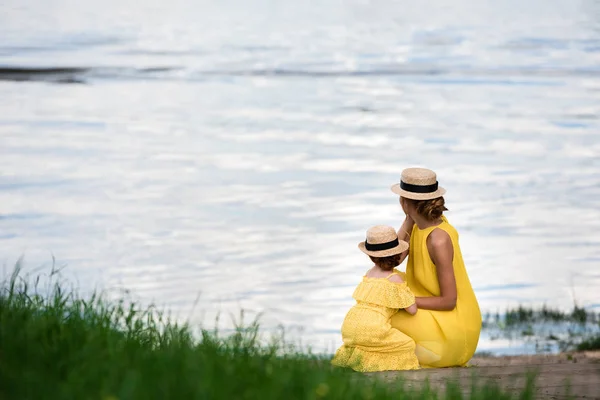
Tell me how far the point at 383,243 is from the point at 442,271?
343 millimetres

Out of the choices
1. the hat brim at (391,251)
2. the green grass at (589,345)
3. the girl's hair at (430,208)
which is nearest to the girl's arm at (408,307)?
the hat brim at (391,251)

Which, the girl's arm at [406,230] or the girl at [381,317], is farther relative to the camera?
the girl's arm at [406,230]

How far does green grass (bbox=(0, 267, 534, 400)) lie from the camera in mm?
3893

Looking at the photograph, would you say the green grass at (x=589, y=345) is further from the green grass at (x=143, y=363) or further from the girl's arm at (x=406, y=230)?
the green grass at (x=143, y=363)

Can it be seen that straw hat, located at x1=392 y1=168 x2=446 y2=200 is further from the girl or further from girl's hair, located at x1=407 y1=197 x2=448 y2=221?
the girl

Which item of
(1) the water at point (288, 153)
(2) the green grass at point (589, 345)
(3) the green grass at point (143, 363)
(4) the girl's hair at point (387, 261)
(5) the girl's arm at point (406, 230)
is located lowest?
(3) the green grass at point (143, 363)

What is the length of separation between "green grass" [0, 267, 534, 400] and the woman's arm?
92 centimetres

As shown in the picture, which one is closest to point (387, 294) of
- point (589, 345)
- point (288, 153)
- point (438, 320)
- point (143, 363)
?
point (438, 320)

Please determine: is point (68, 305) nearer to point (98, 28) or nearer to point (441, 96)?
point (441, 96)

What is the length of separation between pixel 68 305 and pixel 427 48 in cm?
1886

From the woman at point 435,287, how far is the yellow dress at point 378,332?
0.32 feet

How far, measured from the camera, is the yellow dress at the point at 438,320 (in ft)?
19.9

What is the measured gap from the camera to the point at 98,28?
2603 centimetres

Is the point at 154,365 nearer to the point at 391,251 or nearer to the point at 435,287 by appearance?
the point at 391,251
